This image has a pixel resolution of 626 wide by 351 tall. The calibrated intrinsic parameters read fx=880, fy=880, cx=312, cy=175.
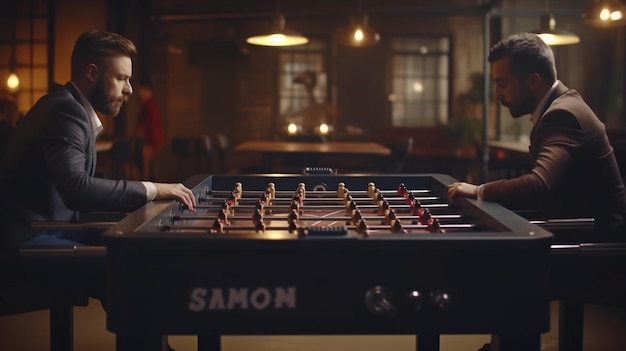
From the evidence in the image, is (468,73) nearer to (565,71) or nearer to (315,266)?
(565,71)

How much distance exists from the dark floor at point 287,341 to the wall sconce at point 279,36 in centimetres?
350

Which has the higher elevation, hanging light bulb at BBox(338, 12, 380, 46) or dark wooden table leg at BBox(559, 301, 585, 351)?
hanging light bulb at BBox(338, 12, 380, 46)

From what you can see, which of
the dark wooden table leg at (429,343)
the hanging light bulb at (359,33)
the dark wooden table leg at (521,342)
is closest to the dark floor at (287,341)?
the dark wooden table leg at (429,343)

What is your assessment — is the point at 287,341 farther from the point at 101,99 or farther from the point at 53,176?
the point at 53,176

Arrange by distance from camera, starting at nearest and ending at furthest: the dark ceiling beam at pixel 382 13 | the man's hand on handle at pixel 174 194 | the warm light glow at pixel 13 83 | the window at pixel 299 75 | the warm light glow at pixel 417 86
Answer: the man's hand on handle at pixel 174 194, the dark ceiling beam at pixel 382 13, the warm light glow at pixel 13 83, the window at pixel 299 75, the warm light glow at pixel 417 86

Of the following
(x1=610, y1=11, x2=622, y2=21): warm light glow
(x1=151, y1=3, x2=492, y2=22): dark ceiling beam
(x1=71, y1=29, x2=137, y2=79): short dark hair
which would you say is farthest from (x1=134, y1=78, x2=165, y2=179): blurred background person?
(x1=71, y1=29, x2=137, y2=79): short dark hair

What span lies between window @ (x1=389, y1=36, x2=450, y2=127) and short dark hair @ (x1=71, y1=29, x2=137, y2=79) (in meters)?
10.3

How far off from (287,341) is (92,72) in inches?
69.2

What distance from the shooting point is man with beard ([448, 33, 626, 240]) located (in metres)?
3.02

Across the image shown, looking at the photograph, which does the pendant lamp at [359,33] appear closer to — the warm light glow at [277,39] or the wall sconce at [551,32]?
the warm light glow at [277,39]

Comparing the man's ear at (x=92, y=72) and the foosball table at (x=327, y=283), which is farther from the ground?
the man's ear at (x=92, y=72)

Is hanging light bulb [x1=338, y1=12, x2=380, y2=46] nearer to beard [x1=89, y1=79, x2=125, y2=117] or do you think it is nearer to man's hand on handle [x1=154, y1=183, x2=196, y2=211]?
beard [x1=89, y1=79, x2=125, y2=117]

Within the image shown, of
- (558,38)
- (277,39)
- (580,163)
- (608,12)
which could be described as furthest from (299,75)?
(580,163)

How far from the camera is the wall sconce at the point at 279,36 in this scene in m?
7.61
